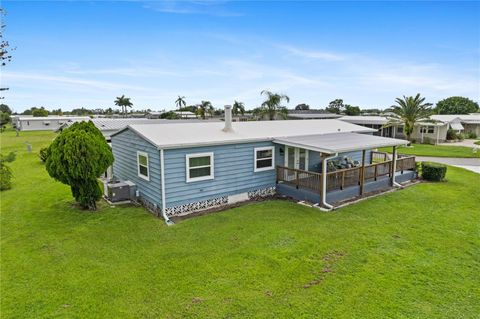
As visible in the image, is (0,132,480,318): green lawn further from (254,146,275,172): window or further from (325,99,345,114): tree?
(325,99,345,114): tree

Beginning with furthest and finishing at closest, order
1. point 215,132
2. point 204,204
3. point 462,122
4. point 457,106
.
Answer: point 457,106 → point 462,122 → point 215,132 → point 204,204

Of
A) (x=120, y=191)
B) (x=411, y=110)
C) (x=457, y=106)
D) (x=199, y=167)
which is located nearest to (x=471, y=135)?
(x=411, y=110)

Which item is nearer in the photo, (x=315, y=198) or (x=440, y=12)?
(x=315, y=198)

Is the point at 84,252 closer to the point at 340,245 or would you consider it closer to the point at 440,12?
the point at 340,245

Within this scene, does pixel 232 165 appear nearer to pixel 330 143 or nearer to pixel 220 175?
pixel 220 175

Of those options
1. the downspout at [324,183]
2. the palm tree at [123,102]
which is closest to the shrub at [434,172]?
the downspout at [324,183]

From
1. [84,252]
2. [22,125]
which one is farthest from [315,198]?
[22,125]
